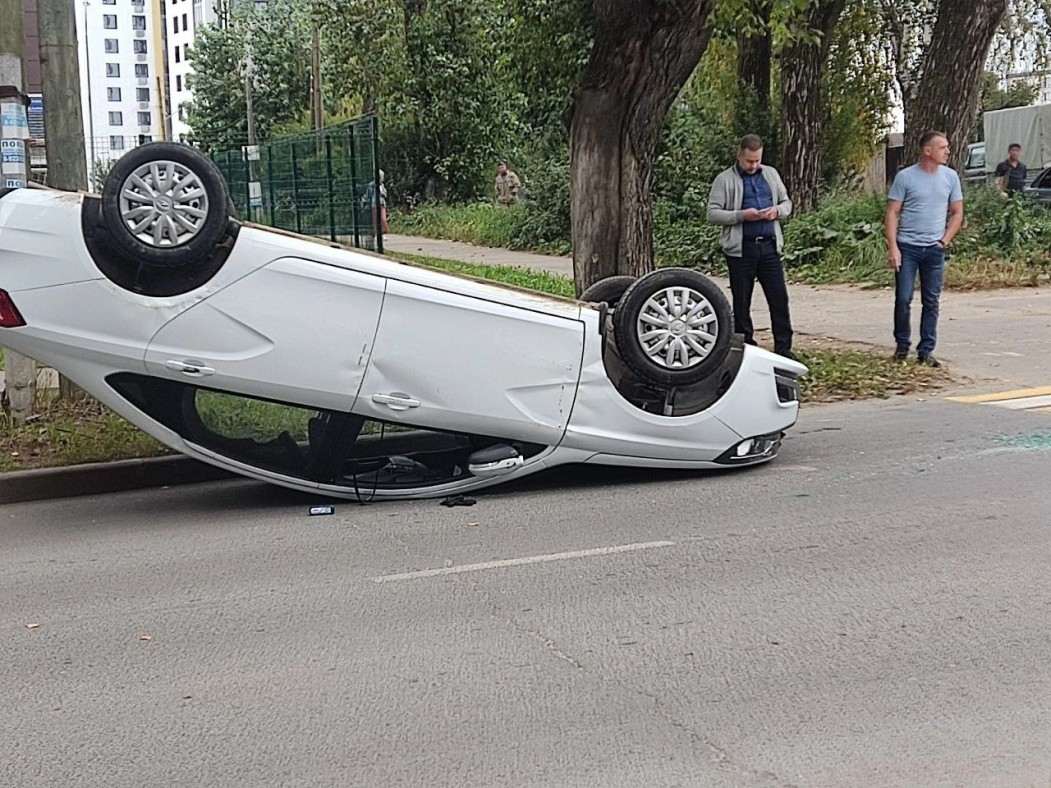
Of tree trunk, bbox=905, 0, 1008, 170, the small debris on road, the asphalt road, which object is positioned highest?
tree trunk, bbox=905, 0, 1008, 170

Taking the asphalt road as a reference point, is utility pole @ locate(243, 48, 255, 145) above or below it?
above

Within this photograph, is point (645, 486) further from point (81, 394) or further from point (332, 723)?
point (81, 394)

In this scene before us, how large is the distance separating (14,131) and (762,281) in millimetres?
5775

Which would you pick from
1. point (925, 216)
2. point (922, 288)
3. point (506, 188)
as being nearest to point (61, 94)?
point (925, 216)

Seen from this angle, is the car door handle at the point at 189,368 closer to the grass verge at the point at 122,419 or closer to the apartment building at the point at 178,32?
the grass verge at the point at 122,419

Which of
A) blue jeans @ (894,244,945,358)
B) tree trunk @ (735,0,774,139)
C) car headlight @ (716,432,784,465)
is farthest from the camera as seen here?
tree trunk @ (735,0,774,139)

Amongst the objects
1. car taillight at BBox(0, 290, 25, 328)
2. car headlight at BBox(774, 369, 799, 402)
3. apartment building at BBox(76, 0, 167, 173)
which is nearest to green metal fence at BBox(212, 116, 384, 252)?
car headlight at BBox(774, 369, 799, 402)

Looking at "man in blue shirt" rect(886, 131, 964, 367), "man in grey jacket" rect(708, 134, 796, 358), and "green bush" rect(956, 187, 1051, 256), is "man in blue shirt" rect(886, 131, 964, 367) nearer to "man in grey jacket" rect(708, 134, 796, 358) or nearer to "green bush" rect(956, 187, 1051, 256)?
"man in grey jacket" rect(708, 134, 796, 358)

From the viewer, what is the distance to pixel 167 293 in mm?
6594

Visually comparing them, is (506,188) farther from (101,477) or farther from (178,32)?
(178,32)

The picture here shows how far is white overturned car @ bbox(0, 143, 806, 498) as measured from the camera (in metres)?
6.55

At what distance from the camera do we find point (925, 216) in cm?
1111

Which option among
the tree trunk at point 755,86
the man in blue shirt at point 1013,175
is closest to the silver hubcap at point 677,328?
the tree trunk at point 755,86

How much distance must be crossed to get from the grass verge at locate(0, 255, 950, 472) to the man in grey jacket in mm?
756
